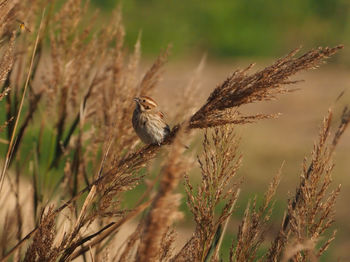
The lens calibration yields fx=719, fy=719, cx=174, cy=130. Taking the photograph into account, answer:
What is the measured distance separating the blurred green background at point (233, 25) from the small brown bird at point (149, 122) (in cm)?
925

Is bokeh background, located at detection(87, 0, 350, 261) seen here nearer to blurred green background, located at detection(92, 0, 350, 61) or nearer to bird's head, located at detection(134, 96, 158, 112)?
blurred green background, located at detection(92, 0, 350, 61)

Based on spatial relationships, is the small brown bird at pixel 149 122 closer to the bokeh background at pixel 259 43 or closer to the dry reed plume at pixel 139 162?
the dry reed plume at pixel 139 162

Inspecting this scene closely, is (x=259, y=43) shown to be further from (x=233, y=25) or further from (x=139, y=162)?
(x=139, y=162)

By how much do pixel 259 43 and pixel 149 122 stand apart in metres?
10.3

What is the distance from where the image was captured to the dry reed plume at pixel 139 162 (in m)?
1.93

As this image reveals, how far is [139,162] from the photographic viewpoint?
2.15 m

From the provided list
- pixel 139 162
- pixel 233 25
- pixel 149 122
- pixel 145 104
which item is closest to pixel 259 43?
pixel 233 25

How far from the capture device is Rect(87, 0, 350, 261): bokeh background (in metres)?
9.80

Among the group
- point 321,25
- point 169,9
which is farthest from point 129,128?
point 321,25

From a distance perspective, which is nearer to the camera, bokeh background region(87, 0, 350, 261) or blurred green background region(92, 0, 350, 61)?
bokeh background region(87, 0, 350, 261)

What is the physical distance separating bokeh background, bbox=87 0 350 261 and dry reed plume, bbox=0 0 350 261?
5972mm

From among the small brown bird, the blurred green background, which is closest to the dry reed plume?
the small brown bird

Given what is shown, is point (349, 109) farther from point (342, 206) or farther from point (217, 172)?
point (342, 206)

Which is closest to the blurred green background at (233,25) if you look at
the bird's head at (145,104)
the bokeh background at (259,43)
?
the bokeh background at (259,43)
